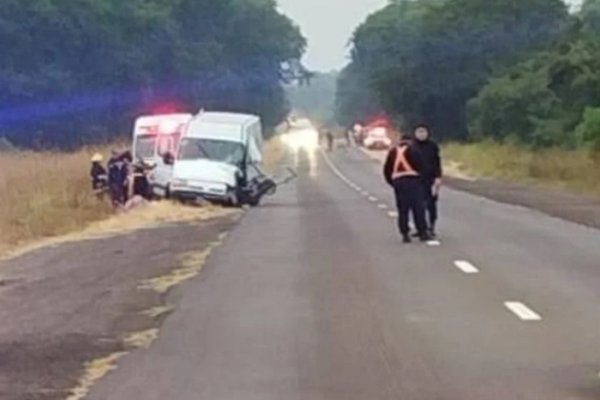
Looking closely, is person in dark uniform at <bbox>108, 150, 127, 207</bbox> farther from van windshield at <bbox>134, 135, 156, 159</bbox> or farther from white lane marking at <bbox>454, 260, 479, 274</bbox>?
white lane marking at <bbox>454, 260, 479, 274</bbox>

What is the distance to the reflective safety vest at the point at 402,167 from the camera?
27.4 metres

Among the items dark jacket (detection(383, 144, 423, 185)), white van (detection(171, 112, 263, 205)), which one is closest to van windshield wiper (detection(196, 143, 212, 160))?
white van (detection(171, 112, 263, 205))

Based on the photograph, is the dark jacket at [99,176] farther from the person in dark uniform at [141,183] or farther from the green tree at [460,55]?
the green tree at [460,55]

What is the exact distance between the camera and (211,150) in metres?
46.8

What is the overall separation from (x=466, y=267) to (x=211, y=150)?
25.0m

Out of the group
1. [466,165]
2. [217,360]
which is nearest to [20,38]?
[466,165]

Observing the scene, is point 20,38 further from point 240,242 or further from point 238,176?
point 240,242

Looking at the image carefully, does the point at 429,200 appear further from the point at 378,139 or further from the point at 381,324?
the point at 378,139

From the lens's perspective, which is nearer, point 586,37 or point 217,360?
point 217,360

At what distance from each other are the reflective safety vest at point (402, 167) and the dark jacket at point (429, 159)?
26 centimetres

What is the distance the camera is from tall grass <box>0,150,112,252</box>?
3647cm


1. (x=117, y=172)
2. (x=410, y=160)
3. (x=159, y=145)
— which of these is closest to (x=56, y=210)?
(x=117, y=172)

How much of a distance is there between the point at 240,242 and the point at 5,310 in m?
10.8

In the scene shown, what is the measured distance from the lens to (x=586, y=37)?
9594 centimetres
